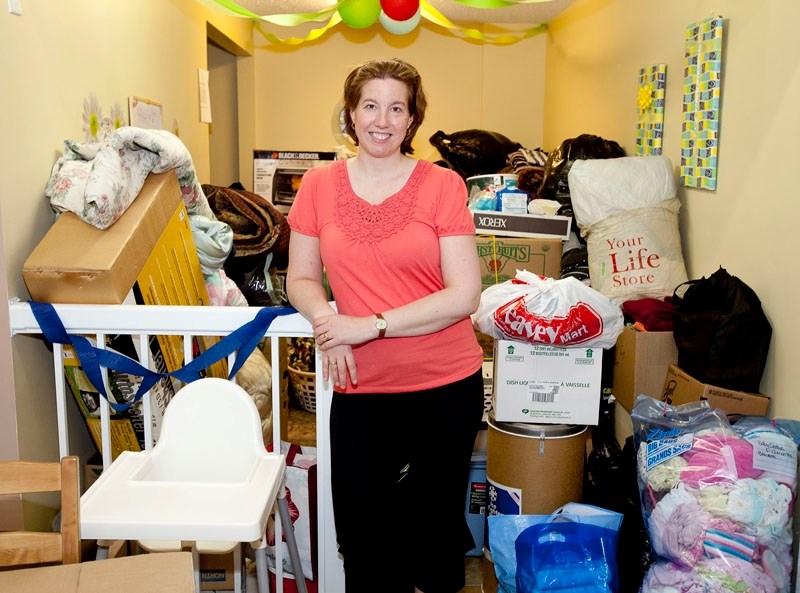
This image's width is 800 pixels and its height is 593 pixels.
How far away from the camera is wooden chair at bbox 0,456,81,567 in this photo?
1.28 meters

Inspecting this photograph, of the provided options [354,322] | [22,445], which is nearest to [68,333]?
[22,445]

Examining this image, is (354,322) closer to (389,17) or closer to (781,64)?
(781,64)

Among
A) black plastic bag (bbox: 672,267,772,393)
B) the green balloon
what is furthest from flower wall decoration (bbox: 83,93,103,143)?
the green balloon

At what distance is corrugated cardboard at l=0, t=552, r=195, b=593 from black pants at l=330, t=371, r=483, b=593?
55 centimetres

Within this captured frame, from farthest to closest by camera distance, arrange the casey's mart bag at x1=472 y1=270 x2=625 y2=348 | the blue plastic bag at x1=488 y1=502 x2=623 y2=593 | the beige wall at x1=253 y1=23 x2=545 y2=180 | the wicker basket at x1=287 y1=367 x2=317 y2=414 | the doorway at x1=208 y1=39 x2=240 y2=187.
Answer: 1. the beige wall at x1=253 y1=23 x2=545 y2=180
2. the doorway at x1=208 y1=39 x2=240 y2=187
3. the wicker basket at x1=287 y1=367 x2=317 y2=414
4. the casey's mart bag at x1=472 y1=270 x2=625 y2=348
5. the blue plastic bag at x1=488 y1=502 x2=623 y2=593

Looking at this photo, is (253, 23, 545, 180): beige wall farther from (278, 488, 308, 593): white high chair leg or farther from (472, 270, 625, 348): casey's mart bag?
(278, 488, 308, 593): white high chair leg

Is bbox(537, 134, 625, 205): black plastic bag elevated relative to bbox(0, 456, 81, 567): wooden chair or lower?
elevated

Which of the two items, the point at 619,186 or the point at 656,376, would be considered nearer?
the point at 656,376

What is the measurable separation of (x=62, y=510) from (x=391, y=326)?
708 mm

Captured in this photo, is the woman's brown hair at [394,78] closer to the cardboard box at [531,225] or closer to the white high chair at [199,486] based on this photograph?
the white high chair at [199,486]

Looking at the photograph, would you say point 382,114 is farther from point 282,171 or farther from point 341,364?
point 282,171

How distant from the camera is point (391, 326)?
1628 millimetres

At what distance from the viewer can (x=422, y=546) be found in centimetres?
183

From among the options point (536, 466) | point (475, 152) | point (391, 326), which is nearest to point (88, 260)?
point (391, 326)
